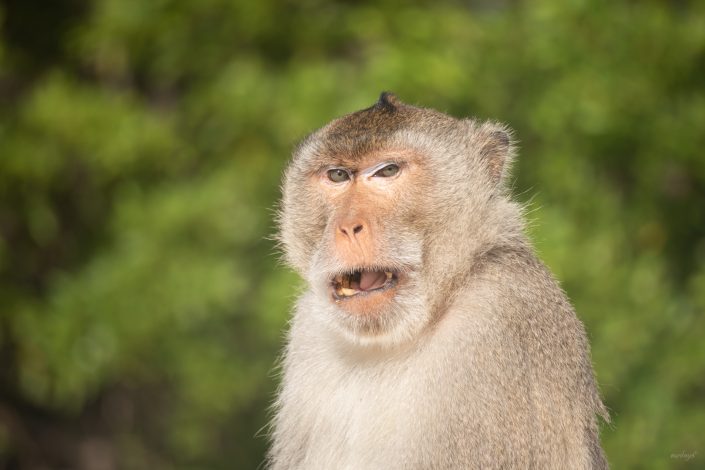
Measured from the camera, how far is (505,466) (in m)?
4.37

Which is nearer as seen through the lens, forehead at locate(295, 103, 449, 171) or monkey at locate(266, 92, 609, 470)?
monkey at locate(266, 92, 609, 470)

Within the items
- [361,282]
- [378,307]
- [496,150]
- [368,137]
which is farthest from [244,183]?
[378,307]

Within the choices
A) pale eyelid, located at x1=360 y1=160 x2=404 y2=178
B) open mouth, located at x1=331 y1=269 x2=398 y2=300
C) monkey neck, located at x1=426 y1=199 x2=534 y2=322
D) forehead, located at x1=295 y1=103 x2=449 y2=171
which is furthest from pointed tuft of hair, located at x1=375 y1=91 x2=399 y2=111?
open mouth, located at x1=331 y1=269 x2=398 y2=300

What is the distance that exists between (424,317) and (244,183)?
6.63m

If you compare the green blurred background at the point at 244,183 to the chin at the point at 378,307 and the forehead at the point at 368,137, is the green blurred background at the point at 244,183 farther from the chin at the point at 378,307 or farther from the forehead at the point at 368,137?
the chin at the point at 378,307

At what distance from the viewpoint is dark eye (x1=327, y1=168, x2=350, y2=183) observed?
4993 millimetres

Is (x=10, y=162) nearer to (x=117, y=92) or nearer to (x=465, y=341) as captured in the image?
(x=117, y=92)

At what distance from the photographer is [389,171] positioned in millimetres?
4895

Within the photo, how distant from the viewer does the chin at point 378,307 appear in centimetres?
459

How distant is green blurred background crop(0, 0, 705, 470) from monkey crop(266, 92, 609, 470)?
4.06 m

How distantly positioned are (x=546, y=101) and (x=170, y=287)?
4.07 meters

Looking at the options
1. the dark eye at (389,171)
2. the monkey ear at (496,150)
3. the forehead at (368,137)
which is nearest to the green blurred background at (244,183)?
the monkey ear at (496,150)

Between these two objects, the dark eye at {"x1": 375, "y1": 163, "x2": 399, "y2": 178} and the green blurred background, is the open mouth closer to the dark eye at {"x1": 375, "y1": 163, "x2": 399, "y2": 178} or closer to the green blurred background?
the dark eye at {"x1": 375, "y1": 163, "x2": 399, "y2": 178}

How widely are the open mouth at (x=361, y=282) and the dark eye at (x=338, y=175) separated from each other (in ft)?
1.66
